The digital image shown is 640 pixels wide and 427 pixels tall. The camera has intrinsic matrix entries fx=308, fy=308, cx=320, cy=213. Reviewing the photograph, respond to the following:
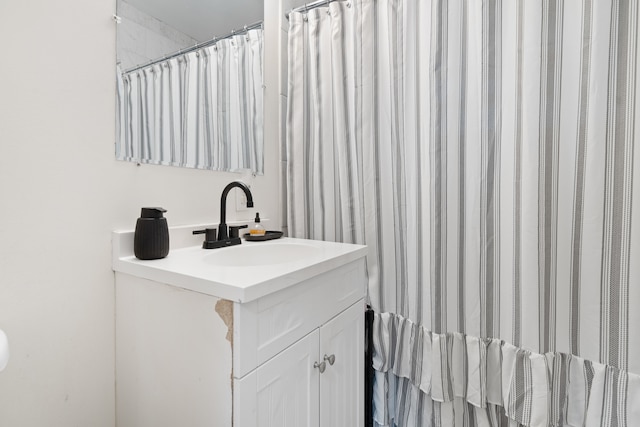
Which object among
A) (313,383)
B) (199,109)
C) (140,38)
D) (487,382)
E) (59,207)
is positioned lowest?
(487,382)

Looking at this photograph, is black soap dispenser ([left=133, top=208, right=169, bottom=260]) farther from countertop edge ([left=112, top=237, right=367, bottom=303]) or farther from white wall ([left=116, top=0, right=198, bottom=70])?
white wall ([left=116, top=0, right=198, bottom=70])

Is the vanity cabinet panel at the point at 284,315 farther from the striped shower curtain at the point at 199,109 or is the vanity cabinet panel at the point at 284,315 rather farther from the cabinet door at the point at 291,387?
the striped shower curtain at the point at 199,109

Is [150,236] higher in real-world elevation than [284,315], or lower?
higher

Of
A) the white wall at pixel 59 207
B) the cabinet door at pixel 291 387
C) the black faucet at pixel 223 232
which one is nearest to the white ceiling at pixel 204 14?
the white wall at pixel 59 207

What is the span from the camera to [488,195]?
1025 mm

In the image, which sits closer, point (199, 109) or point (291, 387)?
point (291, 387)

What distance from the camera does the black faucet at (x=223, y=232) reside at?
3.39 feet

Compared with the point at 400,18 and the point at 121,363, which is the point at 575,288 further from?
the point at 121,363

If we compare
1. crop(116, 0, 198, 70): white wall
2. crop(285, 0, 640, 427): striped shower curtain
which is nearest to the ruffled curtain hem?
crop(285, 0, 640, 427): striped shower curtain

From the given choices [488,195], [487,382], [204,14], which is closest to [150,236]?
[204,14]

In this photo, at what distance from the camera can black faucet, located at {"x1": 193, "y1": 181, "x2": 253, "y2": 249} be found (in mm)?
1034

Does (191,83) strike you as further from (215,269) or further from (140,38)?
(215,269)

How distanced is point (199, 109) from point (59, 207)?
551 millimetres

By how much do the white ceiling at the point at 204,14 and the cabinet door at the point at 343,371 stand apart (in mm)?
1088
